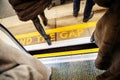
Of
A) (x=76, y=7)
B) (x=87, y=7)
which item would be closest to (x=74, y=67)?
(x=87, y=7)

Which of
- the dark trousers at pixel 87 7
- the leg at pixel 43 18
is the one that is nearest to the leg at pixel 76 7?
the dark trousers at pixel 87 7

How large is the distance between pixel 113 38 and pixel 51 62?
2.90ft

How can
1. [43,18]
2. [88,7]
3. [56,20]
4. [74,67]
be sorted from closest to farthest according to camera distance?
[74,67] < [88,7] < [43,18] < [56,20]

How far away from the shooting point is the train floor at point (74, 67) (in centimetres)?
127

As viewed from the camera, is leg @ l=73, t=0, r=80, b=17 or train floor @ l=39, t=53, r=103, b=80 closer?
train floor @ l=39, t=53, r=103, b=80

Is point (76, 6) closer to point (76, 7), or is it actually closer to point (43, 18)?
point (76, 7)

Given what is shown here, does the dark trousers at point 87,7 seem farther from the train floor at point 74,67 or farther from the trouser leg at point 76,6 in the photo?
the train floor at point 74,67

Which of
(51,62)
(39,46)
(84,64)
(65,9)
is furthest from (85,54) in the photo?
(65,9)

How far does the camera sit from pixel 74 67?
1.34 m

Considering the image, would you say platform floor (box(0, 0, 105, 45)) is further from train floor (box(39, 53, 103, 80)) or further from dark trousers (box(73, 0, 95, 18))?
train floor (box(39, 53, 103, 80))

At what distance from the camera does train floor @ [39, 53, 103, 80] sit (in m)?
1.27

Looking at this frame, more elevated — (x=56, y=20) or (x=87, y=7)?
(x=87, y=7)

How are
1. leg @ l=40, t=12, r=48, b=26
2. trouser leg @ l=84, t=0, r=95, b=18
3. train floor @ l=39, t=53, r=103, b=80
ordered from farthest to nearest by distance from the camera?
1. leg @ l=40, t=12, r=48, b=26
2. trouser leg @ l=84, t=0, r=95, b=18
3. train floor @ l=39, t=53, r=103, b=80

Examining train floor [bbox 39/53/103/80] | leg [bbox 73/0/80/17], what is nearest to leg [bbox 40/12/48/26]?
leg [bbox 73/0/80/17]
